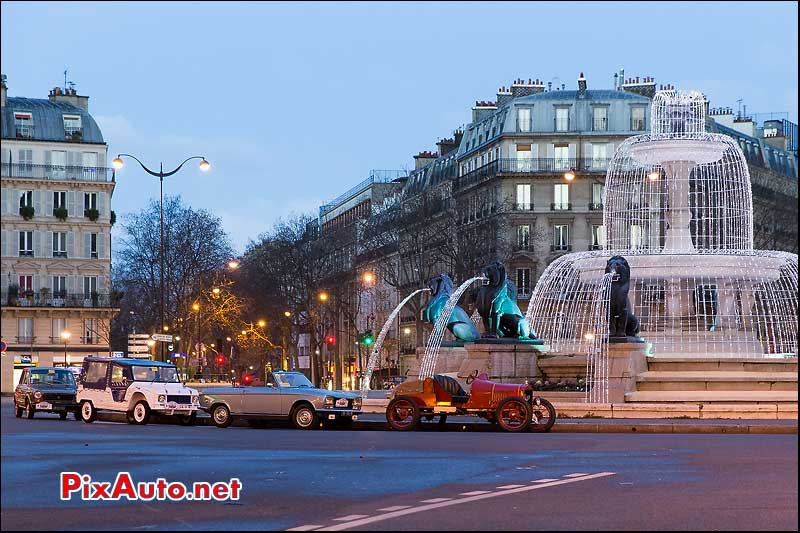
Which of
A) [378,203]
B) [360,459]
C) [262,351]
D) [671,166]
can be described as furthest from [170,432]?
[378,203]

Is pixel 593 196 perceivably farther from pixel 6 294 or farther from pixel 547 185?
pixel 6 294

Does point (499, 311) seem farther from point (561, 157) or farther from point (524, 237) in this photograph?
point (561, 157)

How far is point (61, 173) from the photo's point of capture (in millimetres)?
92750

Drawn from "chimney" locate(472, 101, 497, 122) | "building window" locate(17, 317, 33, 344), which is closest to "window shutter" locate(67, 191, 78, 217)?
"building window" locate(17, 317, 33, 344)

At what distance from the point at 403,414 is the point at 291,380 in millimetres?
3402

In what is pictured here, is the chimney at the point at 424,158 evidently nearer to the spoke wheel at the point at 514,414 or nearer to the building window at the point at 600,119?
the building window at the point at 600,119

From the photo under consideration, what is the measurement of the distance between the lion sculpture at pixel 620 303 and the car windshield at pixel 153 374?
411 inches

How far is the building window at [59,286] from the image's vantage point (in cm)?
9162

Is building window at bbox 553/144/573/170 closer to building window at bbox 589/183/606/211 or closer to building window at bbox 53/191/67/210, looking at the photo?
building window at bbox 589/183/606/211

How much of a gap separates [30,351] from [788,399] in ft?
212

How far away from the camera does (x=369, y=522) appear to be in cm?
1176

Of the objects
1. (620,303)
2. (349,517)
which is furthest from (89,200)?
(349,517)

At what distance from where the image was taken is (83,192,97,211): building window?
9419cm

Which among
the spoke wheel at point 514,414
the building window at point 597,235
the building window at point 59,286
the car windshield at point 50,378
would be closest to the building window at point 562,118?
the building window at point 597,235
